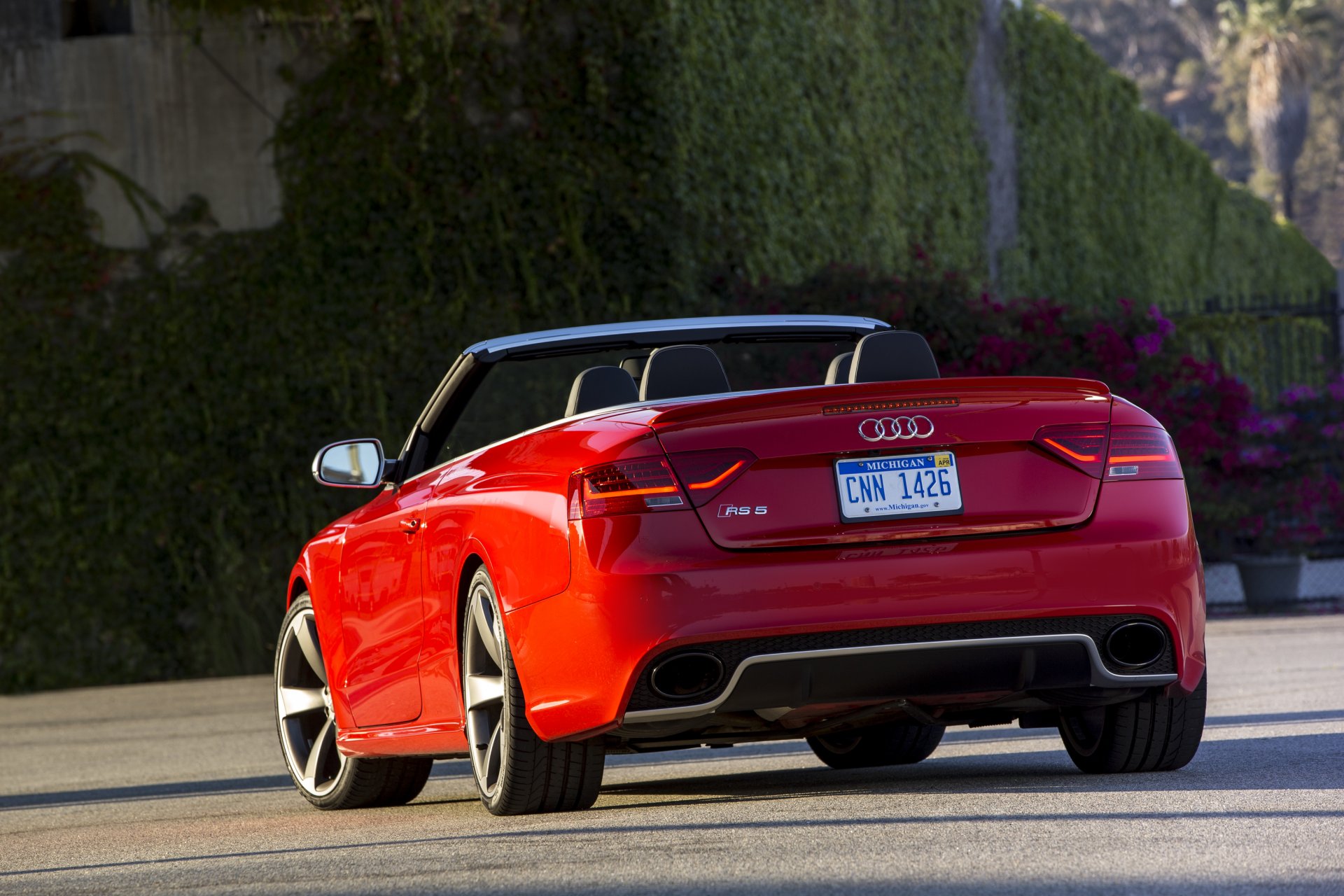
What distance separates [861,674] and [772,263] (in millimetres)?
11575

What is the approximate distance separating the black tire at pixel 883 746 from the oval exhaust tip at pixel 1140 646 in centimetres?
180

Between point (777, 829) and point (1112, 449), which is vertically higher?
point (1112, 449)

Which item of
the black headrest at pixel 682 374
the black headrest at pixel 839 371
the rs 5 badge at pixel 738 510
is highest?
the black headrest at pixel 682 374

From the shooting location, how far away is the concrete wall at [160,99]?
15820 millimetres

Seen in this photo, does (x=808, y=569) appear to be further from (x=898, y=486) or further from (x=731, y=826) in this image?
(x=731, y=826)

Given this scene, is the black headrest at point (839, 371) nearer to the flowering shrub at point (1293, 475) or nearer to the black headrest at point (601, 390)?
the black headrest at point (601, 390)

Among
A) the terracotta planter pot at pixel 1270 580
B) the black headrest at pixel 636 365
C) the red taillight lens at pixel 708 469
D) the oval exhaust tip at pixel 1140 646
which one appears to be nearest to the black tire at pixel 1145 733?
the oval exhaust tip at pixel 1140 646

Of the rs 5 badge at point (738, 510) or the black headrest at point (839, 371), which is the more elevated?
the black headrest at point (839, 371)

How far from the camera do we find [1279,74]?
6925 cm

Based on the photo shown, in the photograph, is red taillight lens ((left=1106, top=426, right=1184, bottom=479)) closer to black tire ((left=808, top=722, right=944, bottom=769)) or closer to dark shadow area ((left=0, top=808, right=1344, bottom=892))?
dark shadow area ((left=0, top=808, right=1344, bottom=892))

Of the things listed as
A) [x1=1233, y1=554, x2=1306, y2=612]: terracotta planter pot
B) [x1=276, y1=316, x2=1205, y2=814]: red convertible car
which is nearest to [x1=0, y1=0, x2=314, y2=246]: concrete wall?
[x1=1233, y1=554, x2=1306, y2=612]: terracotta planter pot

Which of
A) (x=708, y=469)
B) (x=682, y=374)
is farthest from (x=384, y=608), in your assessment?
(x=708, y=469)

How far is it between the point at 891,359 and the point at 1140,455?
843mm

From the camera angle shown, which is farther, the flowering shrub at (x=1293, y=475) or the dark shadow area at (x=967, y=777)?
the flowering shrub at (x=1293, y=475)
